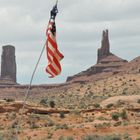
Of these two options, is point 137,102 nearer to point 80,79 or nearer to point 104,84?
point 104,84

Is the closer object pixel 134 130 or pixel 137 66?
pixel 134 130

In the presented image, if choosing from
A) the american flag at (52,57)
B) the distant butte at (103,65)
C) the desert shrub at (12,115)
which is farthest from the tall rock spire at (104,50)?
the american flag at (52,57)

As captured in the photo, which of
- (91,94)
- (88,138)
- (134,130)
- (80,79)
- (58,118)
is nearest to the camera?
(88,138)

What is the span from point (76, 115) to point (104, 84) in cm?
7831

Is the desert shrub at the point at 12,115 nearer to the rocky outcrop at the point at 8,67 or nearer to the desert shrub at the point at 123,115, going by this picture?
the desert shrub at the point at 123,115

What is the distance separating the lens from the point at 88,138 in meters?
40.7

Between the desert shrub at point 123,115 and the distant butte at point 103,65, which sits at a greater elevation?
the distant butte at point 103,65

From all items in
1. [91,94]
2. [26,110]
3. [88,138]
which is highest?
[91,94]

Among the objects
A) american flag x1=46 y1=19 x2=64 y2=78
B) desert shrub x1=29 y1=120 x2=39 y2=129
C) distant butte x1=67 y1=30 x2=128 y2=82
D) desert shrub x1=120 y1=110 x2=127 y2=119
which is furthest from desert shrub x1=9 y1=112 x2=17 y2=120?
distant butte x1=67 y1=30 x2=128 y2=82

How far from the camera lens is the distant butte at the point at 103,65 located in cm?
16850

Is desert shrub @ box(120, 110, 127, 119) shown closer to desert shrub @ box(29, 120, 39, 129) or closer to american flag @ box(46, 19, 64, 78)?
desert shrub @ box(29, 120, 39, 129)

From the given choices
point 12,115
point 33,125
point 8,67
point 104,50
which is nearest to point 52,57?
point 33,125

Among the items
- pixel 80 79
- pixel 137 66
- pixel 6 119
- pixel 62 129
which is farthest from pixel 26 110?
pixel 80 79

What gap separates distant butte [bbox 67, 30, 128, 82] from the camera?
168500 mm
